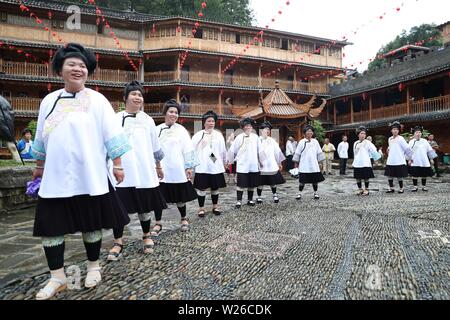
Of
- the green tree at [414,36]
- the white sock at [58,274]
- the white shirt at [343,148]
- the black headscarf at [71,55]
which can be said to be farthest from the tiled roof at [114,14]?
the white sock at [58,274]

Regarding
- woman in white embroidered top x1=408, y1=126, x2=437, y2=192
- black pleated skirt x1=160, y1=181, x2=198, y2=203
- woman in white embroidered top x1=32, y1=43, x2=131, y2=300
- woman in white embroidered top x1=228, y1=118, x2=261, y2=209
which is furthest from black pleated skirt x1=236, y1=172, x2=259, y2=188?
woman in white embroidered top x1=408, y1=126, x2=437, y2=192

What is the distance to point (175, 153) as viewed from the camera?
4574 mm

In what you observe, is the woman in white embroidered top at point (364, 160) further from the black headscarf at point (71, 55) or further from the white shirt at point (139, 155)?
the black headscarf at point (71, 55)

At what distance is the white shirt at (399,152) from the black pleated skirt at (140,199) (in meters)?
7.83

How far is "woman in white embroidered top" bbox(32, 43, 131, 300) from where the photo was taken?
7.75ft

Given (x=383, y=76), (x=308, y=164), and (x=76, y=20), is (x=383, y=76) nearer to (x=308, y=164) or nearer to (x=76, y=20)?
(x=308, y=164)

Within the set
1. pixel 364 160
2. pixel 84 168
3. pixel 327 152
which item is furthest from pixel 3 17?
pixel 84 168

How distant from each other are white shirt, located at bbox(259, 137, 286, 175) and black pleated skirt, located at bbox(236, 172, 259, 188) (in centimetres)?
35

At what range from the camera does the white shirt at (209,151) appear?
226 inches

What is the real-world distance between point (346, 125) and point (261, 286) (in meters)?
23.8

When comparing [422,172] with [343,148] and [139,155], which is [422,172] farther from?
[139,155]

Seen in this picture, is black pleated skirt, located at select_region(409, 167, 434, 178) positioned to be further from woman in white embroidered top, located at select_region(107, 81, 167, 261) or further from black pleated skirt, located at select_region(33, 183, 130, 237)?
black pleated skirt, located at select_region(33, 183, 130, 237)

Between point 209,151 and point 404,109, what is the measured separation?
18364 mm
